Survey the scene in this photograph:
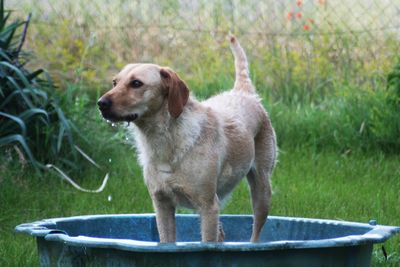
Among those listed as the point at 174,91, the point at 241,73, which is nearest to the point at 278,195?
the point at 241,73

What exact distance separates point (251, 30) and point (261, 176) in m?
5.68

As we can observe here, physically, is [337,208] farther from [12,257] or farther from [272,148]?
[12,257]

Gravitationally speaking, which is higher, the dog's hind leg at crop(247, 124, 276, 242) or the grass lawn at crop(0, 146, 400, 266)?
the dog's hind leg at crop(247, 124, 276, 242)

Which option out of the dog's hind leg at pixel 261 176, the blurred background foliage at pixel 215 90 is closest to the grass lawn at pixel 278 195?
the blurred background foliage at pixel 215 90

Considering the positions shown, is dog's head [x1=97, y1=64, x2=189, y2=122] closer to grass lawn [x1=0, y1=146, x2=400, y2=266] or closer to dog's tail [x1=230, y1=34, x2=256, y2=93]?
dog's tail [x1=230, y1=34, x2=256, y2=93]

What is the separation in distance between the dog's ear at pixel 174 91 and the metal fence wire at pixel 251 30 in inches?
220

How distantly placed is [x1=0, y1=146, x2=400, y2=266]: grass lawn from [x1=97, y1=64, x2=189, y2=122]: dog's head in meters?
1.52

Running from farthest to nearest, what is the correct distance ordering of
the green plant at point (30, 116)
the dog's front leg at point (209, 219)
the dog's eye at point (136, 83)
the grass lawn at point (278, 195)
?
the green plant at point (30, 116)
the grass lawn at point (278, 195)
the dog's front leg at point (209, 219)
the dog's eye at point (136, 83)

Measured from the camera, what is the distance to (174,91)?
4496 millimetres

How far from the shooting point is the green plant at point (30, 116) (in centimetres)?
714

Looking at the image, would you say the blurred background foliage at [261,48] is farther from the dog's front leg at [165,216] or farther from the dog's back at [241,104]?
the dog's front leg at [165,216]

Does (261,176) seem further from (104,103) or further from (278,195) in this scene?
(278,195)

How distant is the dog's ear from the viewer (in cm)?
450

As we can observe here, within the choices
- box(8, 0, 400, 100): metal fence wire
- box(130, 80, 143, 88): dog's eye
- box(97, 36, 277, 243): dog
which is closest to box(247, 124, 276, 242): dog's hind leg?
box(97, 36, 277, 243): dog
